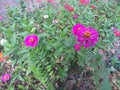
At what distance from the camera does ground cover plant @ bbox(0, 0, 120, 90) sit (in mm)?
2057

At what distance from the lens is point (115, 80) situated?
8.66ft

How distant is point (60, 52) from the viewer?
7.38 feet

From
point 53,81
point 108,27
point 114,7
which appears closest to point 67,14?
point 108,27

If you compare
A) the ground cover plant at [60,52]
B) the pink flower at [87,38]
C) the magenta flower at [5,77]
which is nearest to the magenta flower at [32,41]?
the ground cover plant at [60,52]

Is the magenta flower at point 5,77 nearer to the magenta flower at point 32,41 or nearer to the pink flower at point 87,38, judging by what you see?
the magenta flower at point 32,41

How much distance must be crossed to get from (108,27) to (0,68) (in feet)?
3.47

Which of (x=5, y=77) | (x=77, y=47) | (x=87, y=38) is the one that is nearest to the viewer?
(x=87, y=38)

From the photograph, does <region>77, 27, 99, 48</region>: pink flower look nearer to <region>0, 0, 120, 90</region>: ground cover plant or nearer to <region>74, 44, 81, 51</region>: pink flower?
<region>0, 0, 120, 90</region>: ground cover plant

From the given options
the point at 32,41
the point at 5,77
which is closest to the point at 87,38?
the point at 32,41

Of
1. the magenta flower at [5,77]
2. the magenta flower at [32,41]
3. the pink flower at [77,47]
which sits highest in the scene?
the magenta flower at [32,41]

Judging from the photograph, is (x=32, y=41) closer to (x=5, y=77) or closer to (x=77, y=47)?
(x=77, y=47)

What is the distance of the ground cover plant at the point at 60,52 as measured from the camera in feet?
6.75

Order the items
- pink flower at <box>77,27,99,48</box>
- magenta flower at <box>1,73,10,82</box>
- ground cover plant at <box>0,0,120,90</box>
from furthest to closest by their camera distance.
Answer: magenta flower at <box>1,73,10,82</box> → ground cover plant at <box>0,0,120,90</box> → pink flower at <box>77,27,99,48</box>

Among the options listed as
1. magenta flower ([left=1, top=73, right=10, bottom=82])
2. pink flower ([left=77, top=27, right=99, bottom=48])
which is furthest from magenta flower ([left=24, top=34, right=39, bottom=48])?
magenta flower ([left=1, top=73, right=10, bottom=82])
